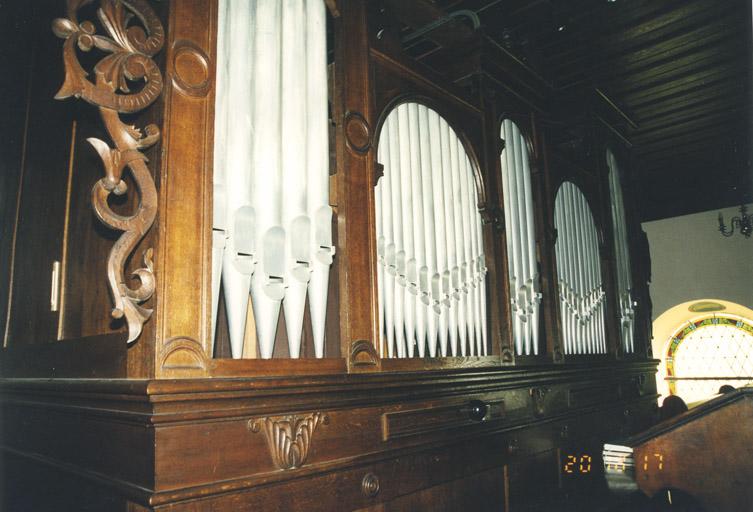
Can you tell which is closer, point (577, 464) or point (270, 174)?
point (270, 174)

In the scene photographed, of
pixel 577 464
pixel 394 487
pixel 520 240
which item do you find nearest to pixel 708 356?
pixel 577 464

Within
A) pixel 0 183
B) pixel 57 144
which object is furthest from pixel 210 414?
pixel 0 183

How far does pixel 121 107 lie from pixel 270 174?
0.70 meters

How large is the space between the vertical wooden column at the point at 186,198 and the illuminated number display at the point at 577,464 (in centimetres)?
364

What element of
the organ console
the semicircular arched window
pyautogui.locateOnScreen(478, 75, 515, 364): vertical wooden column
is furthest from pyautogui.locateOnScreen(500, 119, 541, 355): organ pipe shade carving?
the semicircular arched window

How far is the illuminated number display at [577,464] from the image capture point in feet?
15.9

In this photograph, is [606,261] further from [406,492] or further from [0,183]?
[0,183]

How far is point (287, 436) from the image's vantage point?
100 inches

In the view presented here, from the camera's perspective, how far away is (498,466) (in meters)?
3.95

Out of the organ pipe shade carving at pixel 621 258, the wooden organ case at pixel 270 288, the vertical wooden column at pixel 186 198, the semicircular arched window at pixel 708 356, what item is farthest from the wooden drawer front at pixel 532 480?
the semicircular arched window at pixel 708 356

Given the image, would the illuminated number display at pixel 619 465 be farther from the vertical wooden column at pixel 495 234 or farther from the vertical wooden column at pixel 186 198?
the vertical wooden column at pixel 186 198

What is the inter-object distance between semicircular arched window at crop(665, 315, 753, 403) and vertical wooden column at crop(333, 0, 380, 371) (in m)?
11.0

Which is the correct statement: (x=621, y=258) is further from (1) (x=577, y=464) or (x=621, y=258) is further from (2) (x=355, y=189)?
(2) (x=355, y=189)

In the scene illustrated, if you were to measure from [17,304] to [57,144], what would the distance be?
102 cm
